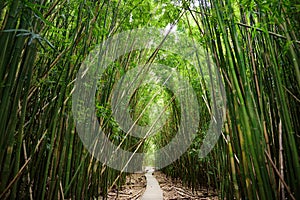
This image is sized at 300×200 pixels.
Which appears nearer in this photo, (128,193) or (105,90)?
(105,90)

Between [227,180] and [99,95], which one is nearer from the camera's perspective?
[227,180]

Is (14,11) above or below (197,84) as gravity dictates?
below

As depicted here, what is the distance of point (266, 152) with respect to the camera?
102 centimetres

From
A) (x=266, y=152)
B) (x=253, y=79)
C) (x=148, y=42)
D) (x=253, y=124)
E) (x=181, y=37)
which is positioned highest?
(x=181, y=37)

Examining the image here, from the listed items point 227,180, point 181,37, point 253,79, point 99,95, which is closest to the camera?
point 253,79

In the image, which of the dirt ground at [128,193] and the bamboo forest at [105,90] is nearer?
the bamboo forest at [105,90]

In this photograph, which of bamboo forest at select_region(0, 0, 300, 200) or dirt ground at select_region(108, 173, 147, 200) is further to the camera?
dirt ground at select_region(108, 173, 147, 200)

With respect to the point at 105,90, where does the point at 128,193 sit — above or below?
below

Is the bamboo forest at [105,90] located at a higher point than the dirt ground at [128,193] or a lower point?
higher

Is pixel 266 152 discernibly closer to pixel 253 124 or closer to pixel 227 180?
pixel 253 124

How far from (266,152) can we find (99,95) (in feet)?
4.60

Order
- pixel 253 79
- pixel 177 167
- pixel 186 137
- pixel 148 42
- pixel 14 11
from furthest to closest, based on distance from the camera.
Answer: pixel 177 167
pixel 186 137
pixel 148 42
pixel 253 79
pixel 14 11

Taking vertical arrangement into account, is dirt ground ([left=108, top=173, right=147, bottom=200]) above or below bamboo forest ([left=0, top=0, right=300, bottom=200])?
below

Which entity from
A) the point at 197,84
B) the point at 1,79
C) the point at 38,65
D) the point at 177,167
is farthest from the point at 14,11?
the point at 177,167
